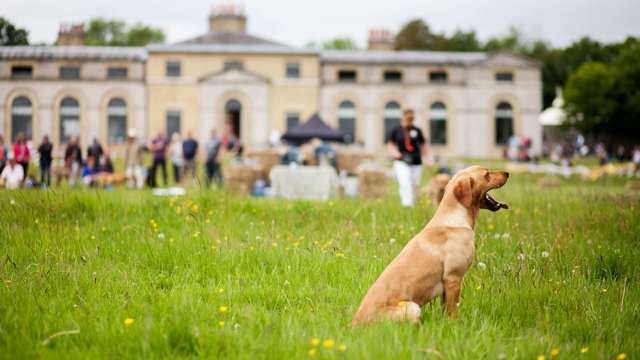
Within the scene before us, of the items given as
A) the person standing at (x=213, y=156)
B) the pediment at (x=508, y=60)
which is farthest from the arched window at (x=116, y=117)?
the person standing at (x=213, y=156)

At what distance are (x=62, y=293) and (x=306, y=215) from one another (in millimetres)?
4566

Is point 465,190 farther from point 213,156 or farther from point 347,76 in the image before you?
point 347,76

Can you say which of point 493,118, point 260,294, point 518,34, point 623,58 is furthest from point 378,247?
point 518,34

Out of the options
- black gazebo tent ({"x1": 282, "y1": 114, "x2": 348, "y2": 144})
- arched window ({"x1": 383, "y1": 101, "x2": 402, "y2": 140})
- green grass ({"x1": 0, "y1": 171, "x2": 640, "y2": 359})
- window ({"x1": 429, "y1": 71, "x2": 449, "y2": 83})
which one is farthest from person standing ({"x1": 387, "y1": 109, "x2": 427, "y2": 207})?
window ({"x1": 429, "y1": 71, "x2": 449, "y2": 83})

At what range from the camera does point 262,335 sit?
4.46 meters

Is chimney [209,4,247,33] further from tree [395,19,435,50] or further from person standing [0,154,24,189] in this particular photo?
person standing [0,154,24,189]

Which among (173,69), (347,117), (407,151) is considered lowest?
(407,151)

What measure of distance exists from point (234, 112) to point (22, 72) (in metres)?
13.3

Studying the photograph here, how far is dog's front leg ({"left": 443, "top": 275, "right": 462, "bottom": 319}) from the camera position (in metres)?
4.81

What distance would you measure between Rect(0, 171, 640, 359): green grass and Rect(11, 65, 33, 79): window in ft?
104

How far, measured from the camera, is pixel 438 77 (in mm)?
49312

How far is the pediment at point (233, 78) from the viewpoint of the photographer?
47156 mm

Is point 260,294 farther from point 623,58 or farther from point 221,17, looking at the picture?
point 623,58

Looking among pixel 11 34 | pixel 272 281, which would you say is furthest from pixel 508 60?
pixel 272 281
